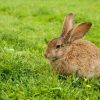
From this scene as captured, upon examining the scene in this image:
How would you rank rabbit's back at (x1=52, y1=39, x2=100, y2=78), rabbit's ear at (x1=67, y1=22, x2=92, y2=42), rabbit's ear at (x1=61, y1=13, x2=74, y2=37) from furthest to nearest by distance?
rabbit's ear at (x1=61, y1=13, x2=74, y2=37) → rabbit's ear at (x1=67, y1=22, x2=92, y2=42) → rabbit's back at (x1=52, y1=39, x2=100, y2=78)

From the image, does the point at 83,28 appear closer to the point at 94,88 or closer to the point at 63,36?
the point at 63,36

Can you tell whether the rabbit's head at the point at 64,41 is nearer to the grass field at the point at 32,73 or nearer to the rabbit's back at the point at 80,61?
the rabbit's back at the point at 80,61

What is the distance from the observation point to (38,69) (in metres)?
6.89

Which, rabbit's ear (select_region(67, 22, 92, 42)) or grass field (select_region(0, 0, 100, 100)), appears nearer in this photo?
grass field (select_region(0, 0, 100, 100))

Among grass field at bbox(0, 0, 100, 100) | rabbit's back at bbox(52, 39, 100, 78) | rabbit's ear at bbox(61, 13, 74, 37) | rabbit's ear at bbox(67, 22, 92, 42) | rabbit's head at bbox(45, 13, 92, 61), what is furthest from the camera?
rabbit's ear at bbox(61, 13, 74, 37)

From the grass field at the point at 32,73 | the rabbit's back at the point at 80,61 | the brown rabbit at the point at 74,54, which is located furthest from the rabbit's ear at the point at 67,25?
the grass field at the point at 32,73

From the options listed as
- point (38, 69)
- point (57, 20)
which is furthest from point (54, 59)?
point (57, 20)

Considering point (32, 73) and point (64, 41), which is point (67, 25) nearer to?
point (64, 41)

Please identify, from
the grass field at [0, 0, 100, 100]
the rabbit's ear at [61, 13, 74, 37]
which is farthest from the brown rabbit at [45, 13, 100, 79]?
the grass field at [0, 0, 100, 100]

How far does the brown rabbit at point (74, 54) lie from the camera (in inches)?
262

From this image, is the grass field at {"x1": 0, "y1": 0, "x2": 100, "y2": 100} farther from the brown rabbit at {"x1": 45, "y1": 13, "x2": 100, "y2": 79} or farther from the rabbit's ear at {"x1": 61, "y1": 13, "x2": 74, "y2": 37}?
the rabbit's ear at {"x1": 61, "y1": 13, "x2": 74, "y2": 37}

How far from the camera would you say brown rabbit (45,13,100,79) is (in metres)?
6.65

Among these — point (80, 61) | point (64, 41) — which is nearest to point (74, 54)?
point (80, 61)

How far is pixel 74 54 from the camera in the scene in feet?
22.2
